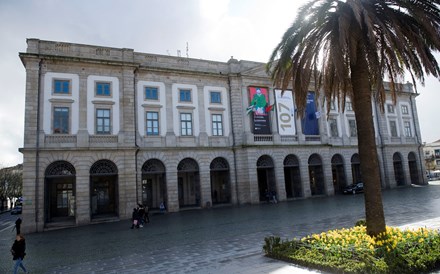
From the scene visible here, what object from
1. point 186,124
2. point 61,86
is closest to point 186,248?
point 186,124

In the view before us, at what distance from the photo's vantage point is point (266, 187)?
3872 centimetres

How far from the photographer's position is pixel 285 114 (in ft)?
118

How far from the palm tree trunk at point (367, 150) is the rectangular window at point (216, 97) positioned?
76.8ft

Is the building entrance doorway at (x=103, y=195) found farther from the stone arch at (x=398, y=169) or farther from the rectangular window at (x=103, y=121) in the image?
the stone arch at (x=398, y=169)

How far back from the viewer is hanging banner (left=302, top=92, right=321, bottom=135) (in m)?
37.1

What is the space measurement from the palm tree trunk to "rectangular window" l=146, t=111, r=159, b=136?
22.3 m

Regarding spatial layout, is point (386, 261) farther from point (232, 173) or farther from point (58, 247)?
point (232, 173)

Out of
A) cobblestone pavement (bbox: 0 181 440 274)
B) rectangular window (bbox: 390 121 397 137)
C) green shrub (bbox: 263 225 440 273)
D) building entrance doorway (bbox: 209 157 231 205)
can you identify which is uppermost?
rectangular window (bbox: 390 121 397 137)

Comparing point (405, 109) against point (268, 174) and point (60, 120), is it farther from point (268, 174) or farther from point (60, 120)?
point (60, 120)

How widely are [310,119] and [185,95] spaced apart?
1554 cm

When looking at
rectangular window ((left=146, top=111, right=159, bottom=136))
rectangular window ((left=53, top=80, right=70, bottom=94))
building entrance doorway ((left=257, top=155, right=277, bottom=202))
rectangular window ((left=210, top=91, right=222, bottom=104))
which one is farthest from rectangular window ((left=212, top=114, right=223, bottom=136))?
rectangular window ((left=53, top=80, right=70, bottom=94))

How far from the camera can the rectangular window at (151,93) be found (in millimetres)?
30391

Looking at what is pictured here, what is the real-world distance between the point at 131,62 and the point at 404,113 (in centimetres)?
4159

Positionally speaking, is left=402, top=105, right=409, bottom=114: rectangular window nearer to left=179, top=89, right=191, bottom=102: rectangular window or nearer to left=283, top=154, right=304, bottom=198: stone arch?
left=283, top=154, right=304, bottom=198: stone arch
